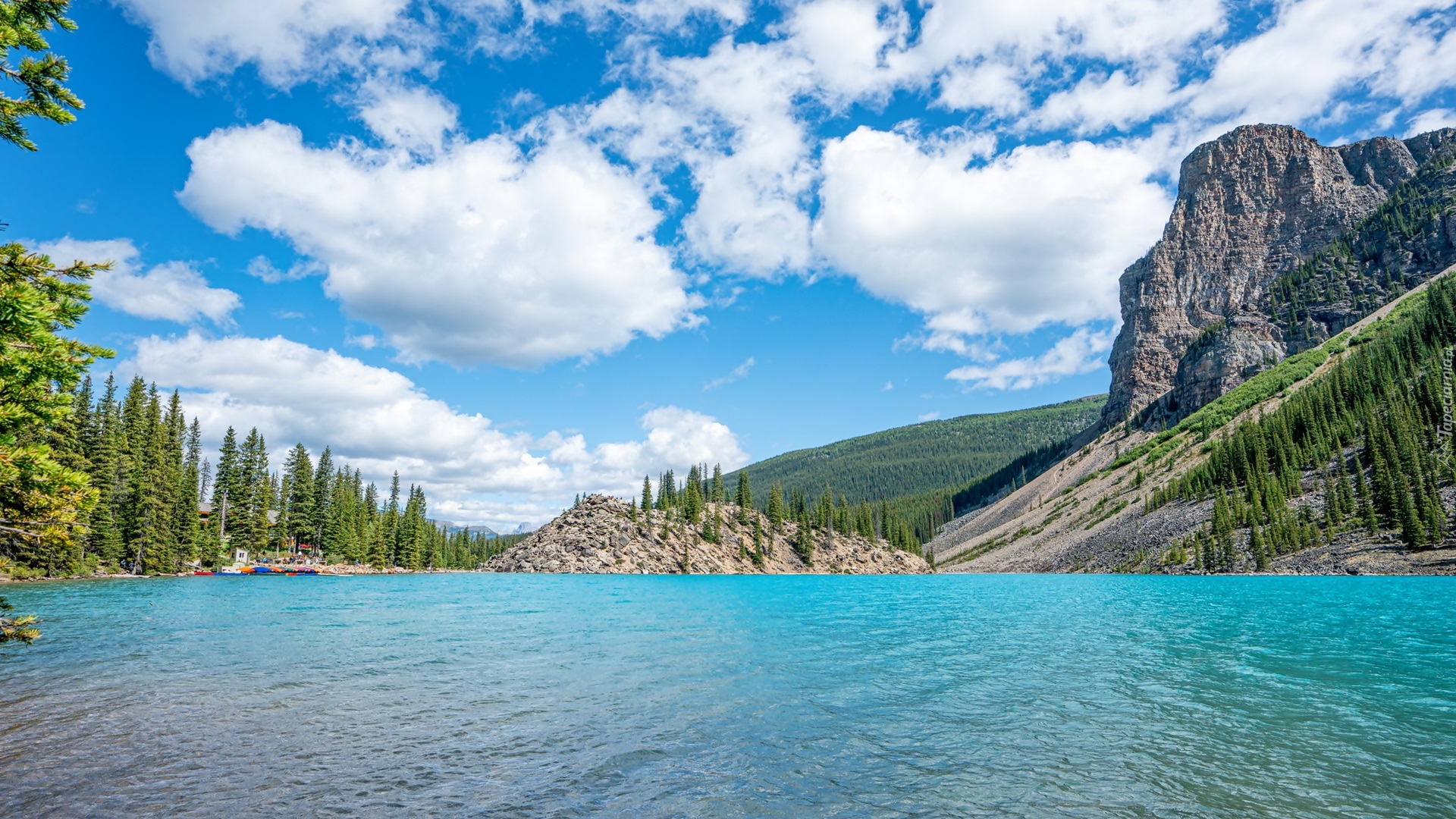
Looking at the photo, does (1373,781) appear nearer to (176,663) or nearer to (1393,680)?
(1393,680)

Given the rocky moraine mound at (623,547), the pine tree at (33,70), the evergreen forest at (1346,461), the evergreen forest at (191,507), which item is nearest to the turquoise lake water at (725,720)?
the pine tree at (33,70)

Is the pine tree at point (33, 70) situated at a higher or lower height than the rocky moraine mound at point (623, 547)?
higher

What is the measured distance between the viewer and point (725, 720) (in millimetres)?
19750

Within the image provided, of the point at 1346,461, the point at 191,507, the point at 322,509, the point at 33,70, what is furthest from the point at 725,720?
the point at 1346,461

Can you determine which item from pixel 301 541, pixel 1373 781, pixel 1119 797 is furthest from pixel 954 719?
pixel 301 541

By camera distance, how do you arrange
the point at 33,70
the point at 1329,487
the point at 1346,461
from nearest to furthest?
1. the point at 33,70
2. the point at 1329,487
3. the point at 1346,461

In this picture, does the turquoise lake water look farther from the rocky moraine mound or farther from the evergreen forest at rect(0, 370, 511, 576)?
the rocky moraine mound

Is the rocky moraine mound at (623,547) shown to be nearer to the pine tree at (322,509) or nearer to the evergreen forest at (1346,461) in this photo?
the pine tree at (322,509)

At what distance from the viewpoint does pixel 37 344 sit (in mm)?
14039

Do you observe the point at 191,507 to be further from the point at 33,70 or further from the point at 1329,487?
the point at 1329,487

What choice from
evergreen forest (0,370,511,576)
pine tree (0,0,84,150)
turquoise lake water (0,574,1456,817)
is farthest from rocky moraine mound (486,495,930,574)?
pine tree (0,0,84,150)

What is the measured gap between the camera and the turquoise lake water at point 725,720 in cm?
1351

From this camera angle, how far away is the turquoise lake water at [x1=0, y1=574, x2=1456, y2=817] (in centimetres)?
1351

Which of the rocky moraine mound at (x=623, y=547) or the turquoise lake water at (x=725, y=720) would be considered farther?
the rocky moraine mound at (x=623, y=547)
